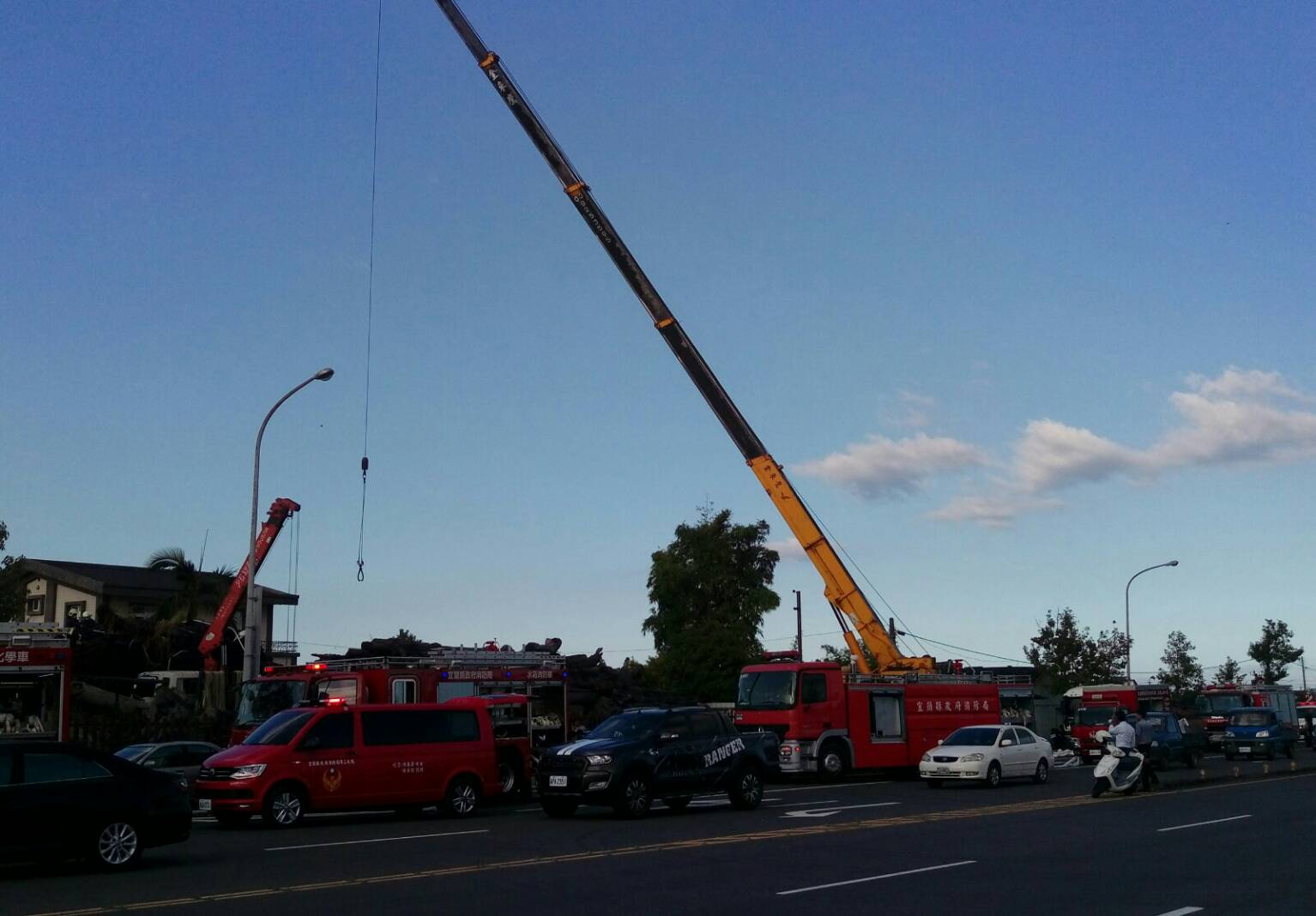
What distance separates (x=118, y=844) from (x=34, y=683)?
722cm

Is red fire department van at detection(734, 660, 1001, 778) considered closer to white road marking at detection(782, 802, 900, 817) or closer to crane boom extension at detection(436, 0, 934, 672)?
crane boom extension at detection(436, 0, 934, 672)

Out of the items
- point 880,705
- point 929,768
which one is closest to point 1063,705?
point 880,705

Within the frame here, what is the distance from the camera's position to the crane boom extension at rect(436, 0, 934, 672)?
34.2 metres

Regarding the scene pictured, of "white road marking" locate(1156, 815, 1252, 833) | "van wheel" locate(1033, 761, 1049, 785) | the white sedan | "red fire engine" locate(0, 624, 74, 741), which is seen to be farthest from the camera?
"van wheel" locate(1033, 761, 1049, 785)

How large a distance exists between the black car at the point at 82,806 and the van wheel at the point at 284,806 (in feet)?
14.5

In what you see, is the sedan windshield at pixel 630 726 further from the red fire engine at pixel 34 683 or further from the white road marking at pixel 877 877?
the red fire engine at pixel 34 683

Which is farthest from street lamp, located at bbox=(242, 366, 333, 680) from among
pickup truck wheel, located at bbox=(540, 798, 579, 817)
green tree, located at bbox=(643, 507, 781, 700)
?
green tree, located at bbox=(643, 507, 781, 700)

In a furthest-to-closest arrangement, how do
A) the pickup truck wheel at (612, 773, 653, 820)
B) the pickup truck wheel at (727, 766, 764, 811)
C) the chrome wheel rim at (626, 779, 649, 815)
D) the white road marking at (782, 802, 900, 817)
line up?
the pickup truck wheel at (727, 766, 764, 811), the white road marking at (782, 802, 900, 817), the chrome wheel rim at (626, 779, 649, 815), the pickup truck wheel at (612, 773, 653, 820)

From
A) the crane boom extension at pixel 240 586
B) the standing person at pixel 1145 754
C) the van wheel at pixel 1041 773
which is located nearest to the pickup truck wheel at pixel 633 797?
the standing person at pixel 1145 754

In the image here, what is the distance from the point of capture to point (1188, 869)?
14055 millimetres

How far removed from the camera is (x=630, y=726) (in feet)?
69.6

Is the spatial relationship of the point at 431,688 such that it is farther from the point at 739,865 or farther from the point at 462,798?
the point at 739,865

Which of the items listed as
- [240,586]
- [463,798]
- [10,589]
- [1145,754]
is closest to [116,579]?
[10,589]

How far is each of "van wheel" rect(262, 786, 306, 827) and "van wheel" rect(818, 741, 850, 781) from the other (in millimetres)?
13785
